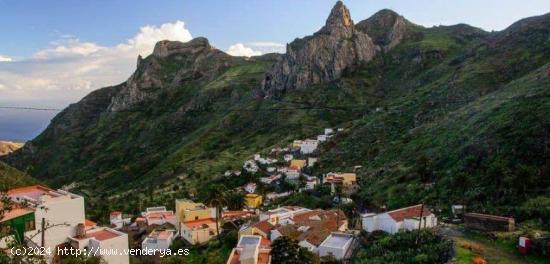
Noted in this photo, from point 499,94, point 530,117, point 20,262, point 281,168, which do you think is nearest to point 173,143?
point 281,168

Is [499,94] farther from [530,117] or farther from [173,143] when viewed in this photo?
[173,143]

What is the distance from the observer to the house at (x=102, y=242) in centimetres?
2692

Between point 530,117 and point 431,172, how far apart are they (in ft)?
35.9

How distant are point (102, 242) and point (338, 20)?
130 metres

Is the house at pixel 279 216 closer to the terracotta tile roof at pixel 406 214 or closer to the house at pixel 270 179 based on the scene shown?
the terracotta tile roof at pixel 406 214

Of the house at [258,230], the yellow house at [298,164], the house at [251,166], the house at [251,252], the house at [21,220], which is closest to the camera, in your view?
the house at [21,220]

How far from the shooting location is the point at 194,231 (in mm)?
44656

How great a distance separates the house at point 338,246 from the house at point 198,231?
50.6ft

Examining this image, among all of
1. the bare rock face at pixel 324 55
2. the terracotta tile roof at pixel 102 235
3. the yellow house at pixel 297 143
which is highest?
the bare rock face at pixel 324 55

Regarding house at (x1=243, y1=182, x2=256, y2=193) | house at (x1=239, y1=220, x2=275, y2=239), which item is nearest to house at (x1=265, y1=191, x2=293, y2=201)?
house at (x1=243, y1=182, x2=256, y2=193)

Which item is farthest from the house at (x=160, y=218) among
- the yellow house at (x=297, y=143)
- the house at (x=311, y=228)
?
the yellow house at (x=297, y=143)

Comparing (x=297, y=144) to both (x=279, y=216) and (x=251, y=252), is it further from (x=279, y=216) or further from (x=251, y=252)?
(x=251, y=252)

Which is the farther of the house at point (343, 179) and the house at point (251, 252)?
the house at point (343, 179)

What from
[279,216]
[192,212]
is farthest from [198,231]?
[279,216]
